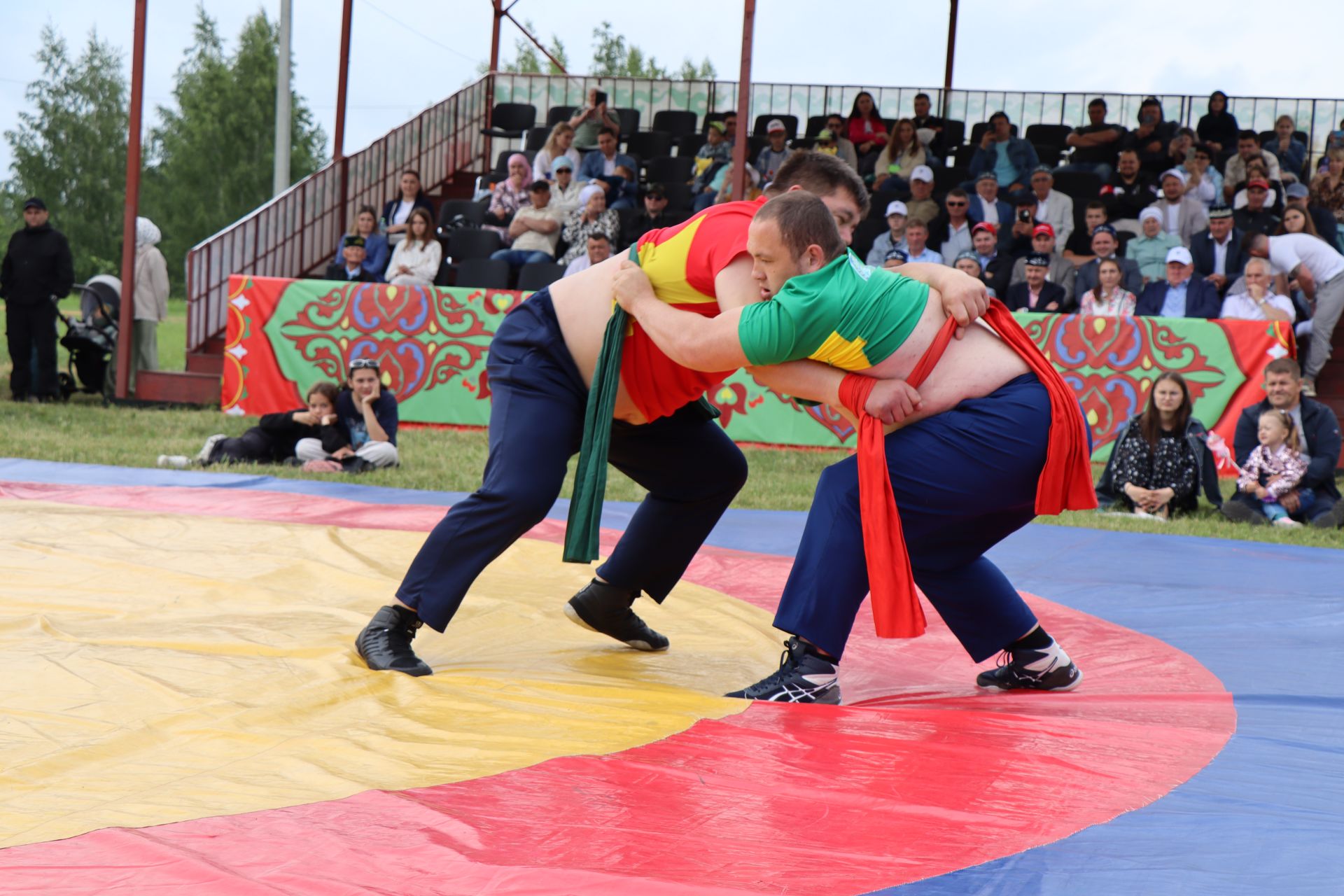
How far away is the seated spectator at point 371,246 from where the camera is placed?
33.4 ft

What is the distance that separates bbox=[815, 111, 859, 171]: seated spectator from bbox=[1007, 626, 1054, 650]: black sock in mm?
8714

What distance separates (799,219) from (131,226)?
8512mm

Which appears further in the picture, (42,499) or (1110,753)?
(42,499)

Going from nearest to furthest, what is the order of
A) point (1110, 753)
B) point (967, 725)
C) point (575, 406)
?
point (1110, 753), point (967, 725), point (575, 406)

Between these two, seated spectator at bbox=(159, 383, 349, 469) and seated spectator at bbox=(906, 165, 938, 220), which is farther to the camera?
seated spectator at bbox=(906, 165, 938, 220)

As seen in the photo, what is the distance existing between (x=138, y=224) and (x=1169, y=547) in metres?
8.78

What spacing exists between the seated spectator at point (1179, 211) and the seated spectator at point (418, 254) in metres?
5.56

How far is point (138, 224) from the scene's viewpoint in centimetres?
1050

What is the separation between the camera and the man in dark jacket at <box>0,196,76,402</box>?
9.73m

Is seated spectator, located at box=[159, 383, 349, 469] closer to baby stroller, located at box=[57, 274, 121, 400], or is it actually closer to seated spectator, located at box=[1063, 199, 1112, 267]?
baby stroller, located at box=[57, 274, 121, 400]

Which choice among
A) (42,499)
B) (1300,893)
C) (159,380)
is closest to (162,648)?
(1300,893)

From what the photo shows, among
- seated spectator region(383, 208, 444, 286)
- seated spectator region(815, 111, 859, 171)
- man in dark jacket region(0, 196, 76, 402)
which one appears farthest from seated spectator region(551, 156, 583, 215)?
man in dark jacket region(0, 196, 76, 402)

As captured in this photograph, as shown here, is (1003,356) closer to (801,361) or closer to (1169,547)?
(801,361)

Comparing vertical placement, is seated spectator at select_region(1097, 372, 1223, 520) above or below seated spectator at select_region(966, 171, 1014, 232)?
below
